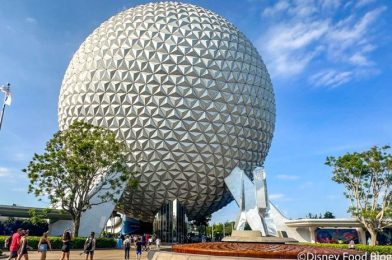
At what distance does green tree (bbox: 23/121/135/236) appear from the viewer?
21.7 meters

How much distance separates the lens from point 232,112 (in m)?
27.2

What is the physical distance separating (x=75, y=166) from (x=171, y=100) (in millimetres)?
8330

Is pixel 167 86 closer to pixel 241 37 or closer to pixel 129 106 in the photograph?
pixel 129 106

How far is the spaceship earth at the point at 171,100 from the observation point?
25.7 meters

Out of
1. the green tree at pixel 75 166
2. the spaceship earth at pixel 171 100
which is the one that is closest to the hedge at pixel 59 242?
the green tree at pixel 75 166

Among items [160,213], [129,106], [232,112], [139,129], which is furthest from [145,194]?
[232,112]

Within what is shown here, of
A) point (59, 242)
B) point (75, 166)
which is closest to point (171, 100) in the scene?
point (75, 166)

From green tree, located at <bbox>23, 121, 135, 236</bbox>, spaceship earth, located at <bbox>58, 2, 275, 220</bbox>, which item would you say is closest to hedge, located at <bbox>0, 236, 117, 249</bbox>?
green tree, located at <bbox>23, 121, 135, 236</bbox>

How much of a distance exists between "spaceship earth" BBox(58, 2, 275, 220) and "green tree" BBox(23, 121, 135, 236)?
2847mm

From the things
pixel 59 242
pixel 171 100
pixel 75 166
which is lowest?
pixel 59 242

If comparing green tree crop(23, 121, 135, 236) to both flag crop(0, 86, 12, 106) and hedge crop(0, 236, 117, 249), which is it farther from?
flag crop(0, 86, 12, 106)

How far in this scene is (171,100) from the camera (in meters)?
25.8

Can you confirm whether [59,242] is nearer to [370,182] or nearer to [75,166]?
[75,166]

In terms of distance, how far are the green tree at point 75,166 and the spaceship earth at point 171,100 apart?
2.85 meters
